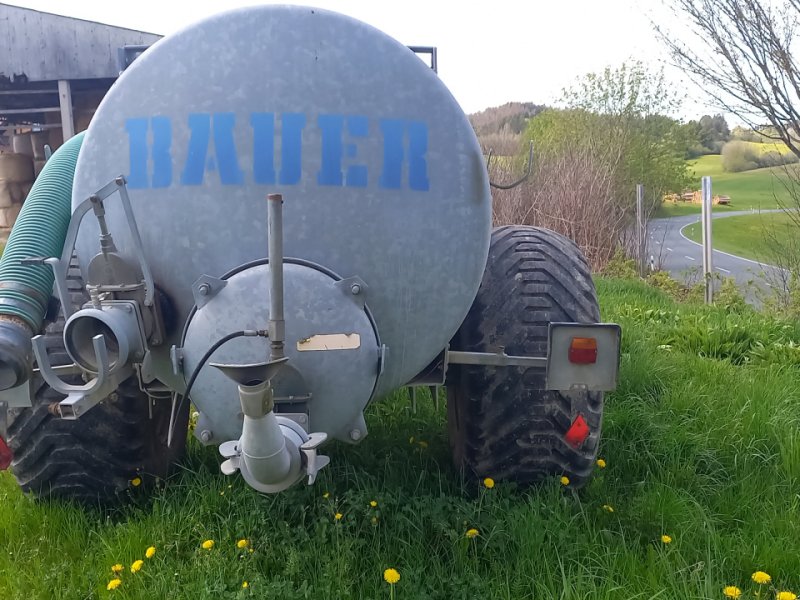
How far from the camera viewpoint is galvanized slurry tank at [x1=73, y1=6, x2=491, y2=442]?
1576mm

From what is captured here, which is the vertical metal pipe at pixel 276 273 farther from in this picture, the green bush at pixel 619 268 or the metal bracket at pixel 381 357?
the green bush at pixel 619 268

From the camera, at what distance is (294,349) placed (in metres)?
1.49

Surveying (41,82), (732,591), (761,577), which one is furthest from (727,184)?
(732,591)

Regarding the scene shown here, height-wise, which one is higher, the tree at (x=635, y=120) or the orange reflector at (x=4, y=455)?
the tree at (x=635, y=120)

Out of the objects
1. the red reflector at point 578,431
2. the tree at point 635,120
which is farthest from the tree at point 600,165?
the red reflector at point 578,431

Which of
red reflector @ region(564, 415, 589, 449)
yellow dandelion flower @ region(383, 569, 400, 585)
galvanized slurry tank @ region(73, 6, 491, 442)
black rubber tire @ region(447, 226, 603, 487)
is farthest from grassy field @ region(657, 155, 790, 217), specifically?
yellow dandelion flower @ region(383, 569, 400, 585)

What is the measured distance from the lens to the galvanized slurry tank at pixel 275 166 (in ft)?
5.17

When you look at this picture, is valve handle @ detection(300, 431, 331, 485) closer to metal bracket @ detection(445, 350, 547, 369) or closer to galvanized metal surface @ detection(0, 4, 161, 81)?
metal bracket @ detection(445, 350, 547, 369)

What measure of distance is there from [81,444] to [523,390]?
1.53m

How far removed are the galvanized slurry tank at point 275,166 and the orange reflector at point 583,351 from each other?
53 centimetres

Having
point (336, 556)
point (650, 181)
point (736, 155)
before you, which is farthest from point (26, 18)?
point (736, 155)

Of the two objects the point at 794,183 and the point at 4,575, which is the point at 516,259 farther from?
the point at 794,183

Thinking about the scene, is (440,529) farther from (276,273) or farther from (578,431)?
(276,273)

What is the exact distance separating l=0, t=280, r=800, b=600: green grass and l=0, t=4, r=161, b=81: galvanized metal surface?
10.1 meters
